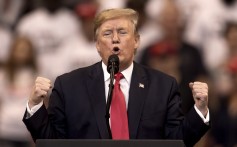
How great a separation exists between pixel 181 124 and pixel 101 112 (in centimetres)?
45

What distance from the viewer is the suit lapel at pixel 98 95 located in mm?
4866

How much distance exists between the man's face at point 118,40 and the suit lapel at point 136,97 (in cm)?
10

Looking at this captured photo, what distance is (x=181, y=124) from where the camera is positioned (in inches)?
194

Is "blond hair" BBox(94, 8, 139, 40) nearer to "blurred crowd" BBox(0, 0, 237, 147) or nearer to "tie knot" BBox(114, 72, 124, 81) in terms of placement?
"tie knot" BBox(114, 72, 124, 81)

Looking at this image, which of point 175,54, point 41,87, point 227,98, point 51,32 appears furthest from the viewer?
point 51,32

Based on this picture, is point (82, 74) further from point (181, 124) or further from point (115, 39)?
point (181, 124)

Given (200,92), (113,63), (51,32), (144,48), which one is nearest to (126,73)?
(113,63)

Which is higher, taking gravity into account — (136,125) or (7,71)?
Answer: (136,125)

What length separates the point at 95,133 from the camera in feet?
16.0

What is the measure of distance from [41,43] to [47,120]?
4.63m

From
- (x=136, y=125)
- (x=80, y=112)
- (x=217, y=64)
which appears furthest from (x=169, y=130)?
(x=217, y=64)

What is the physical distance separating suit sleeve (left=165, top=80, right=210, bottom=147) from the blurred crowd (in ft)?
9.06

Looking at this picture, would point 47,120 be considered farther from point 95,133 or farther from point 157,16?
point 157,16

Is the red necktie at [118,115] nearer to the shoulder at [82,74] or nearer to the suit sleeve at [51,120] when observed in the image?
the shoulder at [82,74]
